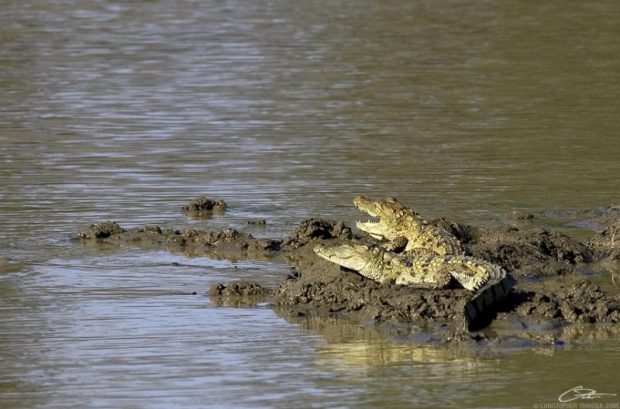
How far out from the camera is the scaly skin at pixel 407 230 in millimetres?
10344

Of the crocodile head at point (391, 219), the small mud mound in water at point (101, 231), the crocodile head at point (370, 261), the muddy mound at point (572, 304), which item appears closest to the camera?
the muddy mound at point (572, 304)

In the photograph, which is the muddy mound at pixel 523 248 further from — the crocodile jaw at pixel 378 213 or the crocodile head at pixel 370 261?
the crocodile head at pixel 370 261

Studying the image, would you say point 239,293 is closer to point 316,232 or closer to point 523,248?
point 316,232

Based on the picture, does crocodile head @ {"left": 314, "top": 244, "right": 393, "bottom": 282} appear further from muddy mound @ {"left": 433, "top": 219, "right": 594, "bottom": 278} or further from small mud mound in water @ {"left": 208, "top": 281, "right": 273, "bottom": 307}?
muddy mound @ {"left": 433, "top": 219, "right": 594, "bottom": 278}

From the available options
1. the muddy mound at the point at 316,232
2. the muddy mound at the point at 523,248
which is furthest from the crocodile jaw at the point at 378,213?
the muddy mound at the point at 523,248

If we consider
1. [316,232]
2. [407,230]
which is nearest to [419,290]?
[407,230]

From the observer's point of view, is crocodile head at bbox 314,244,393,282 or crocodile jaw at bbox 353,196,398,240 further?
crocodile jaw at bbox 353,196,398,240

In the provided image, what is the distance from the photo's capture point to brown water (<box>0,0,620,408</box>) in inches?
332

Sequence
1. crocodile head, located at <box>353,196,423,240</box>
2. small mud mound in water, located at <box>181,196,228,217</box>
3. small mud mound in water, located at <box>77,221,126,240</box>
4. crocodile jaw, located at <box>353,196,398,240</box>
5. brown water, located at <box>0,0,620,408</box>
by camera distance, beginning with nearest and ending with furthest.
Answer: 1. brown water, located at <box>0,0,620,408</box>
2. crocodile head, located at <box>353,196,423,240</box>
3. crocodile jaw, located at <box>353,196,398,240</box>
4. small mud mound in water, located at <box>77,221,126,240</box>
5. small mud mound in water, located at <box>181,196,228,217</box>

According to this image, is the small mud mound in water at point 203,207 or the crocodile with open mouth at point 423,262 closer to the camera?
the crocodile with open mouth at point 423,262

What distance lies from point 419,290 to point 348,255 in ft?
2.09

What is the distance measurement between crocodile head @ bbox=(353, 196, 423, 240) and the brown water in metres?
1.00

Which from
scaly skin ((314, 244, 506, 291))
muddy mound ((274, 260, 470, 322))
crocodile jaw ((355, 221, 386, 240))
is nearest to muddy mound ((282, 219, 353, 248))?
crocodile jaw ((355, 221, 386, 240))

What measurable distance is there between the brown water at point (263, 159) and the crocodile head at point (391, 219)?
998 millimetres
